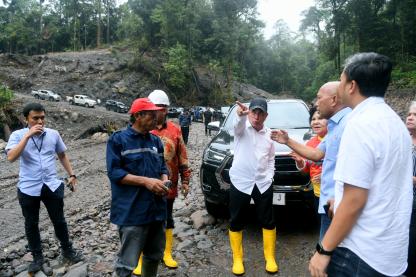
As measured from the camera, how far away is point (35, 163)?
161 inches

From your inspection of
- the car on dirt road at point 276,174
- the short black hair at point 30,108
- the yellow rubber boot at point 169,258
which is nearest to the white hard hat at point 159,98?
the car on dirt road at point 276,174

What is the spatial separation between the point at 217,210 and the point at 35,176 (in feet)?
8.86

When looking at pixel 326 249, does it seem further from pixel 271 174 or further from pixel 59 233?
pixel 59 233

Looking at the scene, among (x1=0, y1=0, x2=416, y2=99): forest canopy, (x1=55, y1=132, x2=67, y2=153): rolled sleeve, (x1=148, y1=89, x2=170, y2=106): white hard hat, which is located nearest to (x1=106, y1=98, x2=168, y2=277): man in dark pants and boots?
(x1=148, y1=89, x2=170, y2=106): white hard hat

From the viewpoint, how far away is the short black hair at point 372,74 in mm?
1721

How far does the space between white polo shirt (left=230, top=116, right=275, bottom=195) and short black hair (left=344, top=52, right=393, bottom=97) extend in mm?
2130

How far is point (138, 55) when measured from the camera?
45906 mm

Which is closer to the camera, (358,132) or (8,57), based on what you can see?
(358,132)

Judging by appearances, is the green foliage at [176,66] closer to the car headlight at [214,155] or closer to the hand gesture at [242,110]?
the car headlight at [214,155]

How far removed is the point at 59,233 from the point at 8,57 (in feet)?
153

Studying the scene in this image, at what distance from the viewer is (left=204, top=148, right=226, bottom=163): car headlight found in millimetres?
4906

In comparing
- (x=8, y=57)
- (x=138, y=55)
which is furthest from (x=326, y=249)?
(x=8, y=57)

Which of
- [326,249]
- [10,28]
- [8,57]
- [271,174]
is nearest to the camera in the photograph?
[326,249]

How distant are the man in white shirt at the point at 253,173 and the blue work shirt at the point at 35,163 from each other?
7.00 ft
